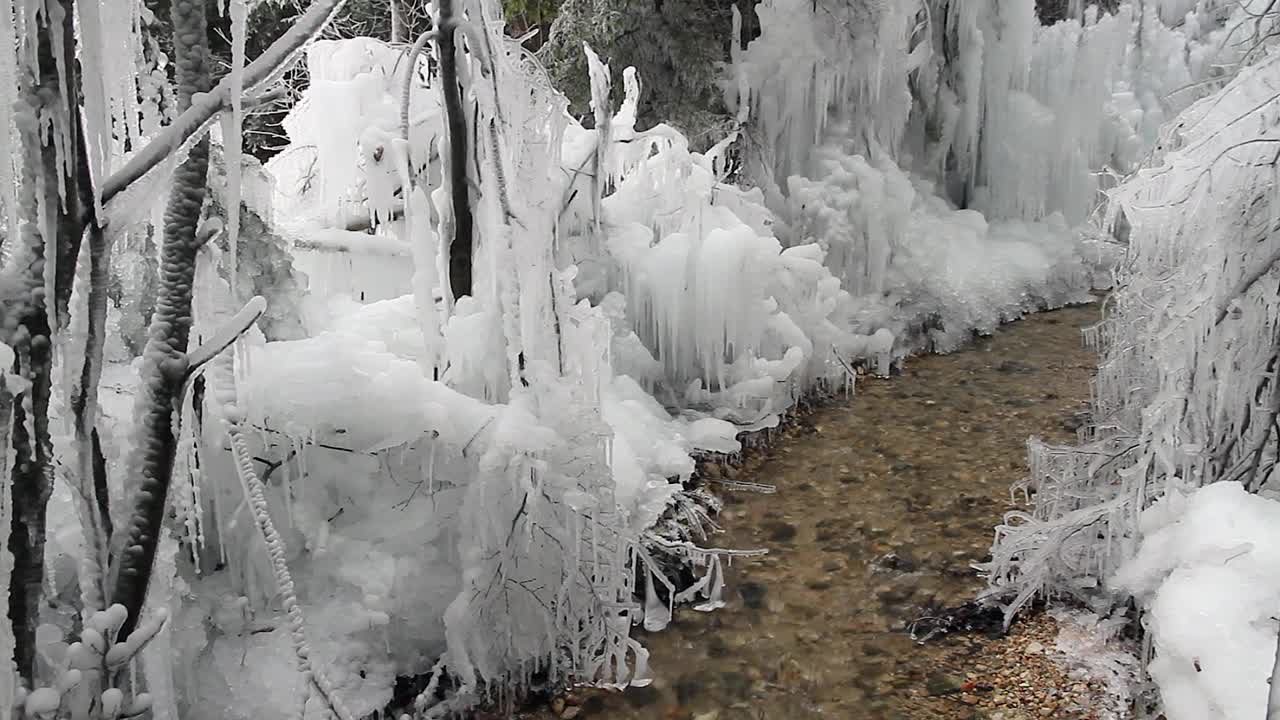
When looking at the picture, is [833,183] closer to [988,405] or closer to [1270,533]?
[988,405]

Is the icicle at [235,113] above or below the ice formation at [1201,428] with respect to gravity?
above

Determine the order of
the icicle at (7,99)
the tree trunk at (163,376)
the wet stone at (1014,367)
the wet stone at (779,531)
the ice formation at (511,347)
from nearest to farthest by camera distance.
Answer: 1. the icicle at (7,99)
2. the tree trunk at (163,376)
3. the ice formation at (511,347)
4. the wet stone at (779,531)
5. the wet stone at (1014,367)

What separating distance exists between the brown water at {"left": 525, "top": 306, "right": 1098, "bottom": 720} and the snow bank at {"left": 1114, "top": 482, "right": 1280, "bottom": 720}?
729 mm

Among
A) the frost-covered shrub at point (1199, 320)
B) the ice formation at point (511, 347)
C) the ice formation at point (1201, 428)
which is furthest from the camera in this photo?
the ice formation at point (511, 347)

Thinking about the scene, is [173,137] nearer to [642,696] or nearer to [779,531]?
[642,696]

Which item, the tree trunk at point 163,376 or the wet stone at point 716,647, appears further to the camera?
the wet stone at point 716,647

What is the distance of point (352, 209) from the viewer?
238 inches

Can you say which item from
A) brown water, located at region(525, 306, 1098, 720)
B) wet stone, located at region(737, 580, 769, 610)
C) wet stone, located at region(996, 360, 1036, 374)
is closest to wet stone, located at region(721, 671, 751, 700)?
brown water, located at region(525, 306, 1098, 720)

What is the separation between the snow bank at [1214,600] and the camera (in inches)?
108

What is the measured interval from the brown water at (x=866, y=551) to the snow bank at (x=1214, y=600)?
729mm

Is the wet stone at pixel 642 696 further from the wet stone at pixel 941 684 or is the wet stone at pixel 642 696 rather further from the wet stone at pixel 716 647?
the wet stone at pixel 941 684

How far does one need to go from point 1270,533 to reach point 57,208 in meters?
3.43

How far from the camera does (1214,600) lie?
9.71 ft

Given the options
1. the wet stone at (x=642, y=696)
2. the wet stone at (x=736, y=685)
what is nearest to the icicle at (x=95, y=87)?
the wet stone at (x=642, y=696)
